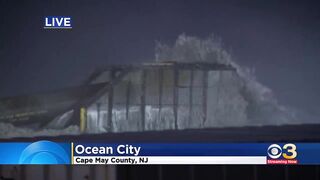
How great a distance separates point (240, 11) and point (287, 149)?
2.35 ft

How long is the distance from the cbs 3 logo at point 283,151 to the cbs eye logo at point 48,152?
39.3 inches

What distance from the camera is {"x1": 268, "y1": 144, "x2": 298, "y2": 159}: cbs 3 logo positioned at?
2.04 meters

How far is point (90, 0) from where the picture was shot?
213cm
